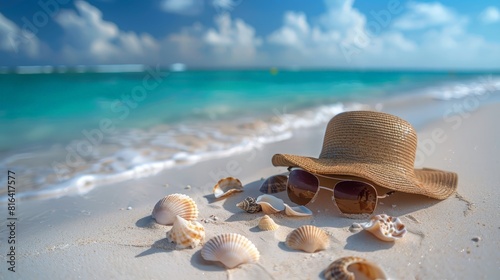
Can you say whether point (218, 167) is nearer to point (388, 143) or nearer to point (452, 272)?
point (388, 143)

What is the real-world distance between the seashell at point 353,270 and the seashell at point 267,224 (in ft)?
2.43

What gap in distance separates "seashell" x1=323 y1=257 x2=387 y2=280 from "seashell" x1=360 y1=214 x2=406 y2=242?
1.58ft

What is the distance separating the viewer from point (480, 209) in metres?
3.30

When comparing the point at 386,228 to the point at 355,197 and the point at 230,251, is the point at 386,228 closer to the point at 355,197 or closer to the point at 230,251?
the point at 355,197

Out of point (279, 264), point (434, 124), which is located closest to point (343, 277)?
point (279, 264)

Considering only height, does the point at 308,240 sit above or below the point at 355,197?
below

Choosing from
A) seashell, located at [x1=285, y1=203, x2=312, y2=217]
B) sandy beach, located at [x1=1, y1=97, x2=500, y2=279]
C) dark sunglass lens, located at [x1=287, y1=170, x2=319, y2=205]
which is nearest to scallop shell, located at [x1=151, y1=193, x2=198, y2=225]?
sandy beach, located at [x1=1, y1=97, x2=500, y2=279]

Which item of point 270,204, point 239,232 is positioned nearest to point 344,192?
point 270,204

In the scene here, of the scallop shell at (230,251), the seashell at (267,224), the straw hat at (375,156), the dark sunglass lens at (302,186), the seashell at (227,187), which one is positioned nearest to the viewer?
the scallop shell at (230,251)

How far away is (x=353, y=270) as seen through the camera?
92.1 inches

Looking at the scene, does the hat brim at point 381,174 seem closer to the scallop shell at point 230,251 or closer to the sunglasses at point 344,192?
the sunglasses at point 344,192

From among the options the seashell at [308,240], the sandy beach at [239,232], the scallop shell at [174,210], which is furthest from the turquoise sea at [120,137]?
the seashell at [308,240]

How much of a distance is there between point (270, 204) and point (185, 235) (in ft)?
2.93

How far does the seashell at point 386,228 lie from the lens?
8.99ft
